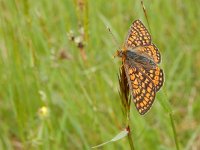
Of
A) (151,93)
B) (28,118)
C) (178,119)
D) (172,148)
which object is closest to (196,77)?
(178,119)

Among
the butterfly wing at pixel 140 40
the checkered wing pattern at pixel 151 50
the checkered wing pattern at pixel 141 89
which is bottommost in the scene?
the checkered wing pattern at pixel 141 89

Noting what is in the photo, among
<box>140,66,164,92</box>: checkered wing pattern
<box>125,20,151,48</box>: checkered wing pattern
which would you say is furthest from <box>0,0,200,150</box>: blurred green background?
<box>140,66,164,92</box>: checkered wing pattern

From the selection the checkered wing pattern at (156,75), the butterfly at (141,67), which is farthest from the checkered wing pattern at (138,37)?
the checkered wing pattern at (156,75)

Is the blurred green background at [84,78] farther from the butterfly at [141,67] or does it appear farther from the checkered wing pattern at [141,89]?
the checkered wing pattern at [141,89]

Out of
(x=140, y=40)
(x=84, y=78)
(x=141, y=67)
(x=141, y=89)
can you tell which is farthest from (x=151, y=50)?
(x=84, y=78)

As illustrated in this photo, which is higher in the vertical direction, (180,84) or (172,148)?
(180,84)

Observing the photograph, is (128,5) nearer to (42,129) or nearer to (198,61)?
(198,61)

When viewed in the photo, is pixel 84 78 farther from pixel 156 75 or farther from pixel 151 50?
pixel 156 75
